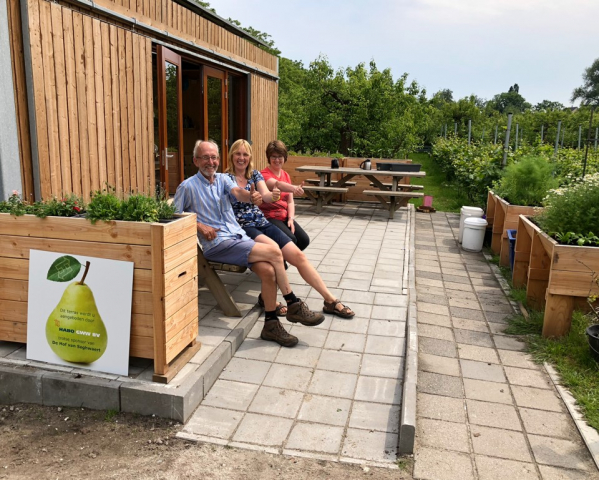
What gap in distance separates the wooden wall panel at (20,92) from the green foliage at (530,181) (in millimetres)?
5817

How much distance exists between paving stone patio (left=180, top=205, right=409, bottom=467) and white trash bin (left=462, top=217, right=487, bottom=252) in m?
2.91

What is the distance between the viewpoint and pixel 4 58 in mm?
3525

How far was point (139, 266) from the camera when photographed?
2.90m

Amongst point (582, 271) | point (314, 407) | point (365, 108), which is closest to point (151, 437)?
point (314, 407)

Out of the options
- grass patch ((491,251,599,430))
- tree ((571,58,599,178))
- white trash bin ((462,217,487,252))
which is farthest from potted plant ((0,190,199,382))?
tree ((571,58,599,178))

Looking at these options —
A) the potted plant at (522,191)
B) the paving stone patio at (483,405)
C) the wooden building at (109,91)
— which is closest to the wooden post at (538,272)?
the paving stone patio at (483,405)

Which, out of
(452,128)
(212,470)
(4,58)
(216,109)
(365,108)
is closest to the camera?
(212,470)

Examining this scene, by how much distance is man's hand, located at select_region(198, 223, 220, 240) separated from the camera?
→ 3882 mm

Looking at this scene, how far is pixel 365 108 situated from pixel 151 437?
15990mm

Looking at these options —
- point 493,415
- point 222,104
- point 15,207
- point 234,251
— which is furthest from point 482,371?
point 222,104

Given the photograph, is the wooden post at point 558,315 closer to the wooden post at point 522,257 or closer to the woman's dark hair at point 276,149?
the wooden post at point 522,257

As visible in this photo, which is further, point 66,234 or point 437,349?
point 437,349

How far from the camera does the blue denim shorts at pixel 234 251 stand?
12.7 feet

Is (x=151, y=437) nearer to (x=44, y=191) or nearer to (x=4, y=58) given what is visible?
(x=44, y=191)
